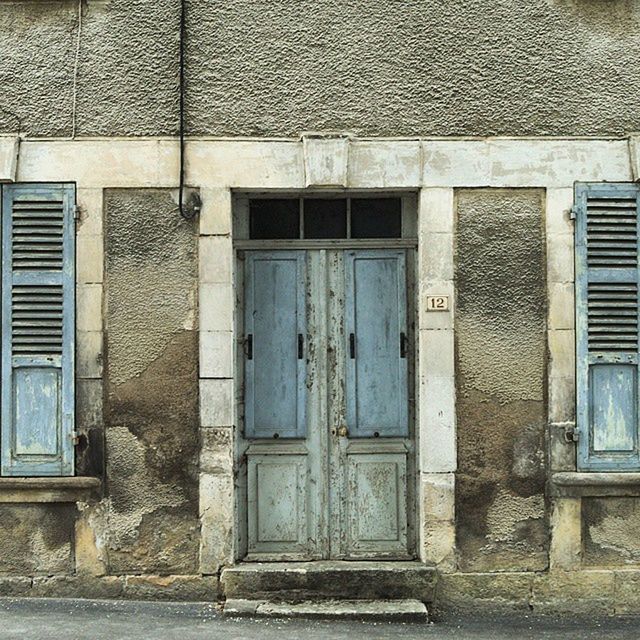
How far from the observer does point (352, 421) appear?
7.34 m

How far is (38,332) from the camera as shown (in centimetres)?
700

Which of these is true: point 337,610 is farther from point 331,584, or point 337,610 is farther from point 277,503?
point 277,503

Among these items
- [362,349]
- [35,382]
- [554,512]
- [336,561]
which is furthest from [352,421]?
[35,382]

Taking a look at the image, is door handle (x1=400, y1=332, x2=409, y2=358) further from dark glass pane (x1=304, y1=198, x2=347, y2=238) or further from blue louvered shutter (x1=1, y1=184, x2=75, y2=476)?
blue louvered shutter (x1=1, y1=184, x2=75, y2=476)

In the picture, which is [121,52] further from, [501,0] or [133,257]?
[501,0]

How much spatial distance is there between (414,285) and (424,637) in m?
2.30

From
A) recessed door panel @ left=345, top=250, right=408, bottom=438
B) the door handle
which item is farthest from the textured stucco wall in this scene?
the door handle

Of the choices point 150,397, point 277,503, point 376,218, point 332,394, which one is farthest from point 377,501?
point 376,218

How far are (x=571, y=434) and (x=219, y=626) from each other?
2.55 m

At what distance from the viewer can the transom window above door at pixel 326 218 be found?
7.38 metres

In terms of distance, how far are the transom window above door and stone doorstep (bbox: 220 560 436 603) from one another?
2228mm

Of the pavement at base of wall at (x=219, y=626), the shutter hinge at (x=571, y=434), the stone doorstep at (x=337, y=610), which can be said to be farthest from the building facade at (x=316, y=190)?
the stone doorstep at (x=337, y=610)

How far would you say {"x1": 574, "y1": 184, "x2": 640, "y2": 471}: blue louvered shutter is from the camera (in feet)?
23.1

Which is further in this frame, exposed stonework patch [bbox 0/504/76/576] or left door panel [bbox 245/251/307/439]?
left door panel [bbox 245/251/307/439]
